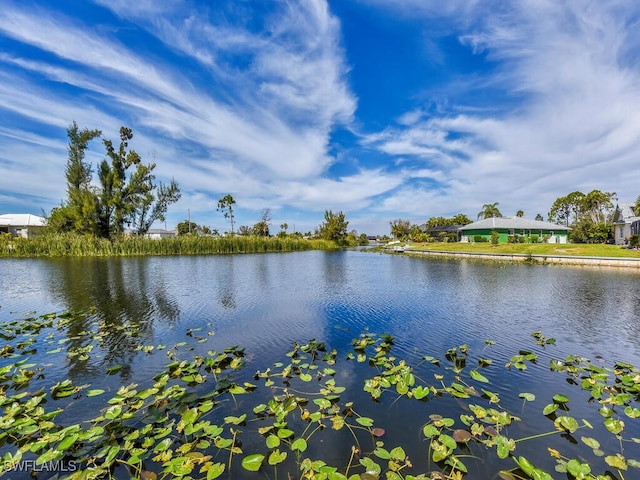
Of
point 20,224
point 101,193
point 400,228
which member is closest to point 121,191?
point 101,193

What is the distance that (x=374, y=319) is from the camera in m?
9.34

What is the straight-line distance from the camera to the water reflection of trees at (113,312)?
20.5 feet

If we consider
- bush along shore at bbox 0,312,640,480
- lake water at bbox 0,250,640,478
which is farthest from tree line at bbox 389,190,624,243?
bush along shore at bbox 0,312,640,480

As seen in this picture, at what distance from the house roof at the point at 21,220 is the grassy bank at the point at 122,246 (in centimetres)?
2593

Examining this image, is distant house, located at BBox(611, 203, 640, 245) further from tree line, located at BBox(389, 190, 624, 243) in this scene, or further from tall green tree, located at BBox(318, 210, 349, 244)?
tall green tree, located at BBox(318, 210, 349, 244)

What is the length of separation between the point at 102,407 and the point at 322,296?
361 inches

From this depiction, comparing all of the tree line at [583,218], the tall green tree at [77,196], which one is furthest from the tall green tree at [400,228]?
the tall green tree at [77,196]

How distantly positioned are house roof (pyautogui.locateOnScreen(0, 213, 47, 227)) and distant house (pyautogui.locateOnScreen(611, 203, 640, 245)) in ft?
283

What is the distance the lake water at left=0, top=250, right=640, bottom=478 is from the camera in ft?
16.7

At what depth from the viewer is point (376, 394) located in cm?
470

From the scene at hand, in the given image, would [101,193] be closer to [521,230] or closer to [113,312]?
[113,312]

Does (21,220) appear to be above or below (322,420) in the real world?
above

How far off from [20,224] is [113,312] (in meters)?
63.5

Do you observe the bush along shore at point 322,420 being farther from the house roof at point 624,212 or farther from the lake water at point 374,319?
the house roof at point 624,212
